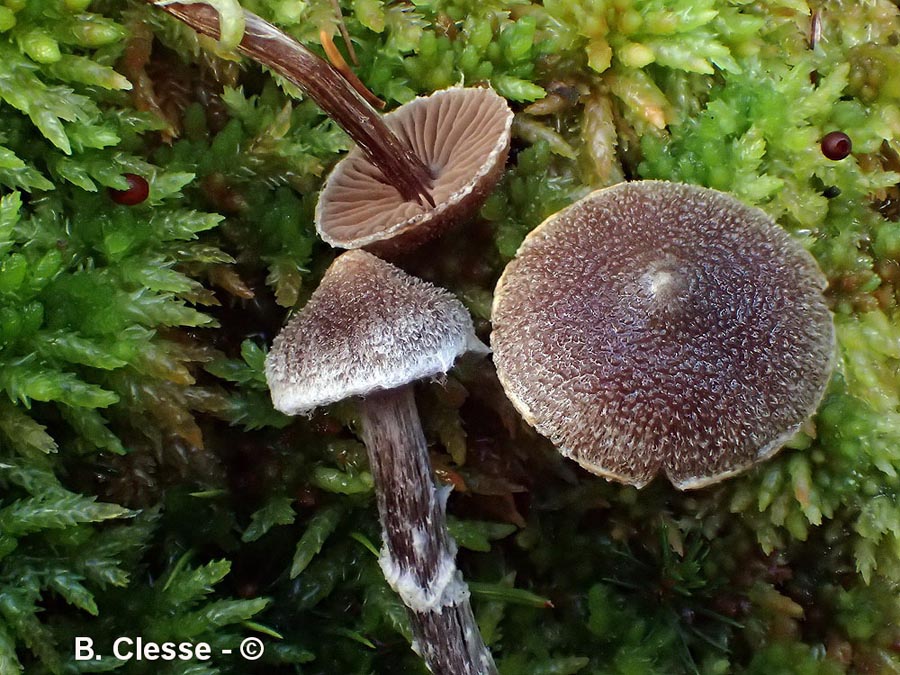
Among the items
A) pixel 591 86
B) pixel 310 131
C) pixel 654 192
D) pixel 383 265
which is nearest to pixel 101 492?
pixel 383 265

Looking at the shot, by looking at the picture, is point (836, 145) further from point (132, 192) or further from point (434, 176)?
point (132, 192)

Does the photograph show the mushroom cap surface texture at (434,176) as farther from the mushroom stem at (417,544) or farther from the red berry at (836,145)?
the red berry at (836,145)

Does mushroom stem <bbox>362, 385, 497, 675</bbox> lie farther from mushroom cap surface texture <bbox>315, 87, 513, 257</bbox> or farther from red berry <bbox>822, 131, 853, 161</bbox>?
red berry <bbox>822, 131, 853, 161</bbox>

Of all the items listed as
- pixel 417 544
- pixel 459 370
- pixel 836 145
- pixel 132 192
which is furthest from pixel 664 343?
pixel 132 192

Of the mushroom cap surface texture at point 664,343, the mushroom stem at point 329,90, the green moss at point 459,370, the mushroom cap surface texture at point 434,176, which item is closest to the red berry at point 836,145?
the green moss at point 459,370

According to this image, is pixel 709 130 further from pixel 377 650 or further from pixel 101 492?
pixel 101 492
